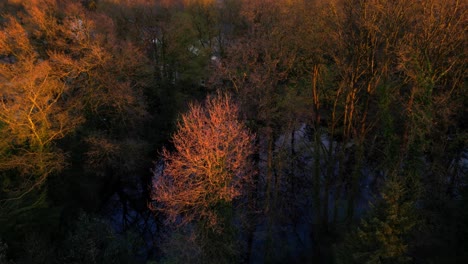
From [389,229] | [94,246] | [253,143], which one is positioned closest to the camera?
[389,229]

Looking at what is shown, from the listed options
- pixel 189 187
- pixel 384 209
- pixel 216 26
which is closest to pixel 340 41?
pixel 384 209

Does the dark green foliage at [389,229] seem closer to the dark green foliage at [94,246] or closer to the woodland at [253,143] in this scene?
the woodland at [253,143]

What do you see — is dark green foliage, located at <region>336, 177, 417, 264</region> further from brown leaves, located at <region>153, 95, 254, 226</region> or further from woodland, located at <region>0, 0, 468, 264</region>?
brown leaves, located at <region>153, 95, 254, 226</region>

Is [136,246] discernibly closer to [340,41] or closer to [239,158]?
[239,158]

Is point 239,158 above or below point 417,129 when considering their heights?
below

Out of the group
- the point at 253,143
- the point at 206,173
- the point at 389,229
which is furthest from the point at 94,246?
the point at 389,229

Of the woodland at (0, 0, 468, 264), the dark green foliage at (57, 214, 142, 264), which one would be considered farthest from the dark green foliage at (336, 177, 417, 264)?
the dark green foliage at (57, 214, 142, 264)

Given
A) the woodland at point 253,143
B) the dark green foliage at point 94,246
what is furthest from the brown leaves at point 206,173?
the dark green foliage at point 94,246

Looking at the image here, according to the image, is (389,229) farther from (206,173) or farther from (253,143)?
(253,143)

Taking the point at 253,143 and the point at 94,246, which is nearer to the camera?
the point at 94,246
